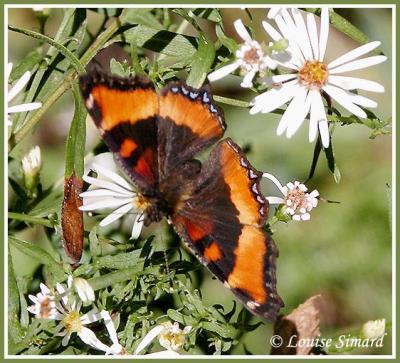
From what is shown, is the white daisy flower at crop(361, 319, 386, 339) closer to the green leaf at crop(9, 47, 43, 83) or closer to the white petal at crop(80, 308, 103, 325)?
the white petal at crop(80, 308, 103, 325)

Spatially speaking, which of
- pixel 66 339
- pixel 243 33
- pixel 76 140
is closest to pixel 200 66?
pixel 243 33

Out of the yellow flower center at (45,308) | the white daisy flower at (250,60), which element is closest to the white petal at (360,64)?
the white daisy flower at (250,60)

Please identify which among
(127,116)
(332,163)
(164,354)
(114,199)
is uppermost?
(127,116)

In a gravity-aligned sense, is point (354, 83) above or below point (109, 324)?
above

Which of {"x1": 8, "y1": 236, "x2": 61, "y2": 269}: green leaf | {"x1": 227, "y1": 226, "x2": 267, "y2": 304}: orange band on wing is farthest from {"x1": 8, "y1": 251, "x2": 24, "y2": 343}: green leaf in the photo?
{"x1": 227, "y1": 226, "x2": 267, "y2": 304}: orange band on wing

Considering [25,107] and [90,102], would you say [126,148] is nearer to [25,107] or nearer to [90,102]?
[90,102]

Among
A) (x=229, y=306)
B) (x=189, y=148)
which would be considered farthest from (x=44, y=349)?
(x=229, y=306)
